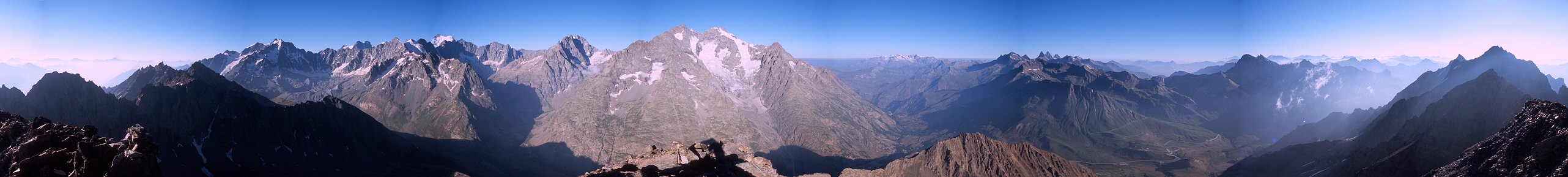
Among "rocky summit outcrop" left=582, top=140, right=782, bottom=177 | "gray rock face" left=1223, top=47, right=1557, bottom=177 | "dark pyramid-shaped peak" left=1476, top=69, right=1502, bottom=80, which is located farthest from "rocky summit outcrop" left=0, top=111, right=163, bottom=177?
"dark pyramid-shaped peak" left=1476, top=69, right=1502, bottom=80

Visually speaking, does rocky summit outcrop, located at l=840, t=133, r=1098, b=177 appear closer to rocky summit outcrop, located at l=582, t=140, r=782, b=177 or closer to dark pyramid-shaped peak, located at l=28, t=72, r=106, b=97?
rocky summit outcrop, located at l=582, t=140, r=782, b=177

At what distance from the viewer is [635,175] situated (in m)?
41.5

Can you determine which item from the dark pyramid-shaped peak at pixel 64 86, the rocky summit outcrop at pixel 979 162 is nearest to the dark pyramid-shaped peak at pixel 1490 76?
the rocky summit outcrop at pixel 979 162

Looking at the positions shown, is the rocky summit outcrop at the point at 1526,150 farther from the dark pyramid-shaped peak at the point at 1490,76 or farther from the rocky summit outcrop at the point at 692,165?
the dark pyramid-shaped peak at the point at 1490,76

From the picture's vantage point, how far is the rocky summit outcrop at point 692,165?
1695 inches

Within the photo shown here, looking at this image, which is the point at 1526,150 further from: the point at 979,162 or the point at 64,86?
the point at 64,86

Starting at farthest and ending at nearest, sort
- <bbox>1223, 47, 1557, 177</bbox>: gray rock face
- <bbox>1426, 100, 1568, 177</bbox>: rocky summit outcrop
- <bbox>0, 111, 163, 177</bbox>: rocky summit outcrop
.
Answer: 1. <bbox>1223, 47, 1557, 177</bbox>: gray rock face
2. <bbox>1426, 100, 1568, 177</bbox>: rocky summit outcrop
3. <bbox>0, 111, 163, 177</bbox>: rocky summit outcrop

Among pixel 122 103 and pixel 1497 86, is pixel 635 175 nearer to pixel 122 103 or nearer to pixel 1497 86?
pixel 122 103

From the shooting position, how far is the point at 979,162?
161 meters

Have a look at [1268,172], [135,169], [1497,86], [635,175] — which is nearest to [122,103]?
[135,169]

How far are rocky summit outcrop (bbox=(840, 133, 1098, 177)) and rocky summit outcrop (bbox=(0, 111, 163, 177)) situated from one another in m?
131

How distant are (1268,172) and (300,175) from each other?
269274mm

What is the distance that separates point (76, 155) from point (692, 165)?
3333 cm

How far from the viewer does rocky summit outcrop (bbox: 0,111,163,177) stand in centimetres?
2900
